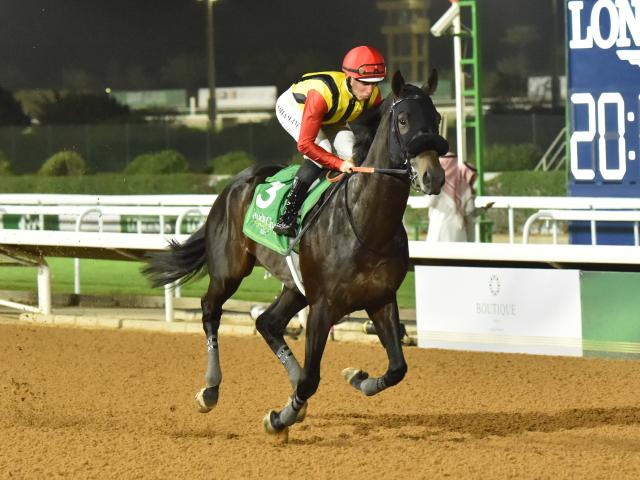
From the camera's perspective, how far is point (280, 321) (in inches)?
212

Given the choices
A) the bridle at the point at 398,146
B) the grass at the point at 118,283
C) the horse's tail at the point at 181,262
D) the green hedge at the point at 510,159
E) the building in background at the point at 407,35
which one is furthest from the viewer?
the building in background at the point at 407,35

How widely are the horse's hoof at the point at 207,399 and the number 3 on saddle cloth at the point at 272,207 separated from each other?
0.68 metres

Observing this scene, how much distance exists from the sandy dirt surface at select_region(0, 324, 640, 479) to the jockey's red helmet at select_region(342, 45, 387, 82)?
1395 mm

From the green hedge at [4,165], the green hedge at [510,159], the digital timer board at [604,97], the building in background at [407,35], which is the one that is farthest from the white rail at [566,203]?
the green hedge at [4,165]

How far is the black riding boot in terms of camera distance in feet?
16.3

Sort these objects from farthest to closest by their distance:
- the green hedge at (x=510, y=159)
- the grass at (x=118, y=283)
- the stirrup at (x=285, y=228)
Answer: the green hedge at (x=510, y=159)
the grass at (x=118, y=283)
the stirrup at (x=285, y=228)

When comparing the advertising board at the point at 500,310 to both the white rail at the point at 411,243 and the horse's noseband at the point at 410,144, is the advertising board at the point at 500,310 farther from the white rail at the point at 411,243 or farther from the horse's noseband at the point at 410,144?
the horse's noseband at the point at 410,144

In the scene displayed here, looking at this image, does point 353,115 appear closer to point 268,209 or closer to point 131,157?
point 268,209

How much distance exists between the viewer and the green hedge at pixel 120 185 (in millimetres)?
18000

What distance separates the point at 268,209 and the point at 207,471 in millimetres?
1370

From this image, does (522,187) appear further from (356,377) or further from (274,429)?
(274,429)

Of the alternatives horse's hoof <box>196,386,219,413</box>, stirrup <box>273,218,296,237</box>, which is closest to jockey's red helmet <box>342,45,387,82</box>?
stirrup <box>273,218,296,237</box>

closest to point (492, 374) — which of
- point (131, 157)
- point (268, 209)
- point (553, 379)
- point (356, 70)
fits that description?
point (553, 379)

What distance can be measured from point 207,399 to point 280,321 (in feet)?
1.52
